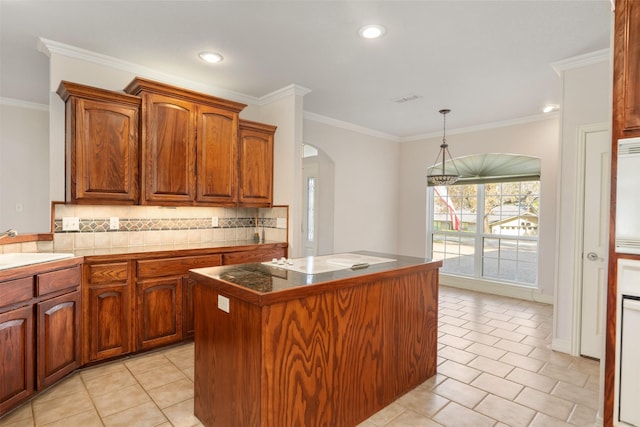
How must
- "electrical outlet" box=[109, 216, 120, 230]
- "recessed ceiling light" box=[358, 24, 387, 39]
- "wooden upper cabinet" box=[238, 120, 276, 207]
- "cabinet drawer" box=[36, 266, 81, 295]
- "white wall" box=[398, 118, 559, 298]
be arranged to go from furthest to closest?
1. "white wall" box=[398, 118, 559, 298]
2. "wooden upper cabinet" box=[238, 120, 276, 207]
3. "electrical outlet" box=[109, 216, 120, 230]
4. "recessed ceiling light" box=[358, 24, 387, 39]
5. "cabinet drawer" box=[36, 266, 81, 295]

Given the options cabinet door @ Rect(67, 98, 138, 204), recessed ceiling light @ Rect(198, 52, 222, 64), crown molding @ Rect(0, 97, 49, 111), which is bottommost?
cabinet door @ Rect(67, 98, 138, 204)

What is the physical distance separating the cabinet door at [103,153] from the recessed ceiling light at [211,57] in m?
0.76

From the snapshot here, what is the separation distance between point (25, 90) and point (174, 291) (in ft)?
10.4

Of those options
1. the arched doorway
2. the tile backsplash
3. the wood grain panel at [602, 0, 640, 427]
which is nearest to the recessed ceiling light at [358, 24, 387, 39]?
the wood grain panel at [602, 0, 640, 427]

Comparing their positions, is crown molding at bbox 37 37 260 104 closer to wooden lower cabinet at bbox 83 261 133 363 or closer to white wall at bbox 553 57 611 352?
wooden lower cabinet at bbox 83 261 133 363

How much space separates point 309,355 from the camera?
1813mm

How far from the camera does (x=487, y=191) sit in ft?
18.5

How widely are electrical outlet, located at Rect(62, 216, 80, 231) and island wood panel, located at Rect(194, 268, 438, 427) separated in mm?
1764

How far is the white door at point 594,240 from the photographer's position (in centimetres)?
300

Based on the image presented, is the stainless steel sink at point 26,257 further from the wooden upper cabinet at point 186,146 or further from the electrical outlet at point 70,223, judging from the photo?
the wooden upper cabinet at point 186,146

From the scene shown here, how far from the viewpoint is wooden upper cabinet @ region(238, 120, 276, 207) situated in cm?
381

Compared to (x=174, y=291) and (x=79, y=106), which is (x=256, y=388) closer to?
(x=174, y=291)

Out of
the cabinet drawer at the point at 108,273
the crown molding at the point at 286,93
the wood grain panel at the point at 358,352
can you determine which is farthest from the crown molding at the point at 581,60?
the cabinet drawer at the point at 108,273

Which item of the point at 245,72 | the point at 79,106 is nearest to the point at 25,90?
the point at 79,106
